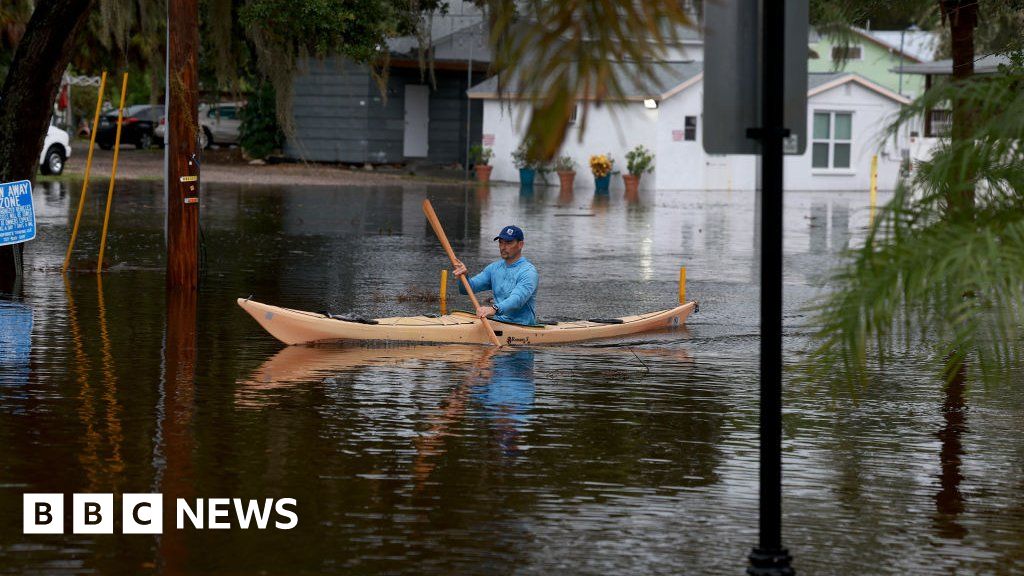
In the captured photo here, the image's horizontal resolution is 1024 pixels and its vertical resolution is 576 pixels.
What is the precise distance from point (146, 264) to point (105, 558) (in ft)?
46.9

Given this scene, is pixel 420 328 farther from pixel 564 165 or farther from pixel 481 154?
pixel 481 154

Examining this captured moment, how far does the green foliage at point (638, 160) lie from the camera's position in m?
45.3

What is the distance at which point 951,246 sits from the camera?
6027mm

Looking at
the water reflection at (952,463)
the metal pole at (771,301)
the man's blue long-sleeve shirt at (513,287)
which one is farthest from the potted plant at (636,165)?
the metal pole at (771,301)

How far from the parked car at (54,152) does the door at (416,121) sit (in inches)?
496

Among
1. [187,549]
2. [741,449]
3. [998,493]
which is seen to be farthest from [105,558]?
[998,493]

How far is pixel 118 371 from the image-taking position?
12.0 metres

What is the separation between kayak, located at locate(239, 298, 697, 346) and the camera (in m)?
13.3

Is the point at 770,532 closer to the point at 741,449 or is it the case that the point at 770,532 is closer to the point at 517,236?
the point at 741,449

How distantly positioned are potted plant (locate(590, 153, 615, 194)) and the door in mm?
7879

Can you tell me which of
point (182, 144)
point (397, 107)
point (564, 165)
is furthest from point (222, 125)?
point (182, 144)

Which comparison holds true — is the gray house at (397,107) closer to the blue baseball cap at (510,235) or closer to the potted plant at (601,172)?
the potted plant at (601,172)

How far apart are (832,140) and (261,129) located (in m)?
18.2

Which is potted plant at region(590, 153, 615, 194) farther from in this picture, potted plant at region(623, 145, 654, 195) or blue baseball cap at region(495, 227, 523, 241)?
blue baseball cap at region(495, 227, 523, 241)
